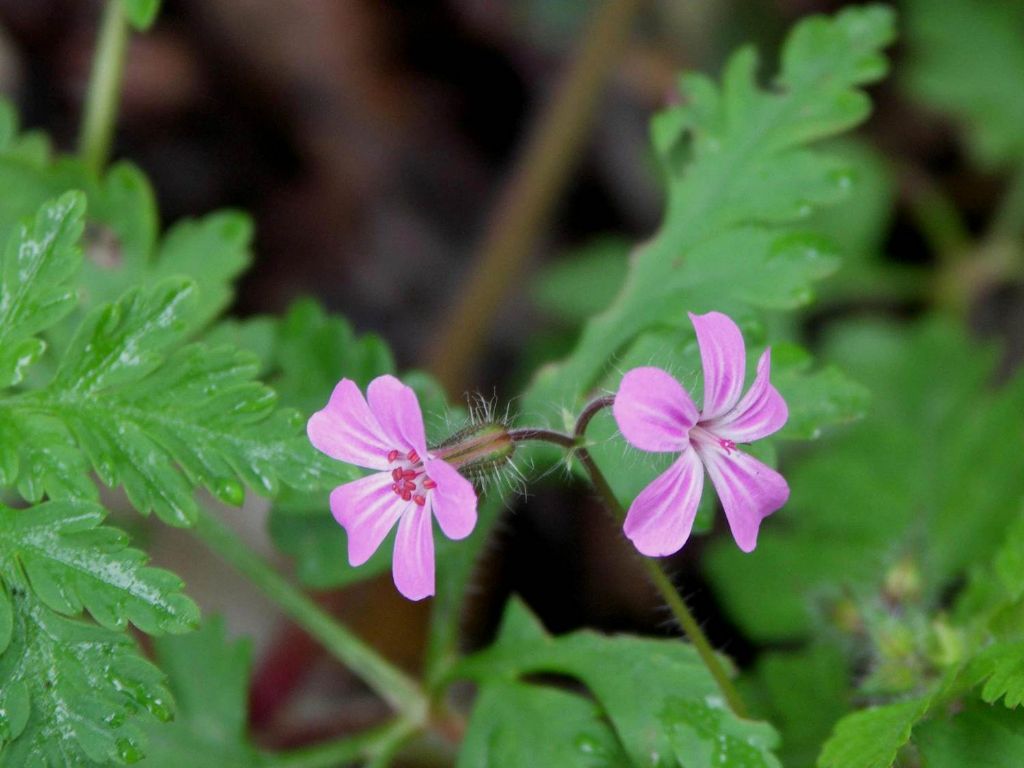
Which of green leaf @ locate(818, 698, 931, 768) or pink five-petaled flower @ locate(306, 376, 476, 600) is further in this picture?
green leaf @ locate(818, 698, 931, 768)

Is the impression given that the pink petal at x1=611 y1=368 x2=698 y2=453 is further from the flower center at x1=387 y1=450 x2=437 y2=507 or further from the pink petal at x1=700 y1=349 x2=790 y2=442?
the flower center at x1=387 y1=450 x2=437 y2=507

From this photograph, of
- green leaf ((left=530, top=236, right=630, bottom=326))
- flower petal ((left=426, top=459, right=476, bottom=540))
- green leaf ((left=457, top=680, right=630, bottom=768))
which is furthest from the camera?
green leaf ((left=530, top=236, right=630, bottom=326))

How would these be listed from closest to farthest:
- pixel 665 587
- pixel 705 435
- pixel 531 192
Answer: pixel 705 435 < pixel 665 587 < pixel 531 192

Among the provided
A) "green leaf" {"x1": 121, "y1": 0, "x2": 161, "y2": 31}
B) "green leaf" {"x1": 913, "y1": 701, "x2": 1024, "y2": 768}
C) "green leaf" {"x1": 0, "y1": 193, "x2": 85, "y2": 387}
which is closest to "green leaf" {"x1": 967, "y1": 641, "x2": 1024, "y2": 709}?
"green leaf" {"x1": 913, "y1": 701, "x2": 1024, "y2": 768}

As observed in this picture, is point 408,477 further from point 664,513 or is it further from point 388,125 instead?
point 388,125

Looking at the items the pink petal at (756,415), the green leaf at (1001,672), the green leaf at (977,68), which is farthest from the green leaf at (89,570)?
the green leaf at (977,68)

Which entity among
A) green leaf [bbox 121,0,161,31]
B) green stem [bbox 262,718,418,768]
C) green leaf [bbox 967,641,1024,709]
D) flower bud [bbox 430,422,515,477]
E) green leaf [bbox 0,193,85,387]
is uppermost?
green leaf [bbox 121,0,161,31]

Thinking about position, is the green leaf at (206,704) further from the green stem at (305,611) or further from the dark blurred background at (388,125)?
the dark blurred background at (388,125)

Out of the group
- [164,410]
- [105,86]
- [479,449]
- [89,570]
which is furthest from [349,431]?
[105,86]

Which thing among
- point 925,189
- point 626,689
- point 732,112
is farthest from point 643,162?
point 626,689
